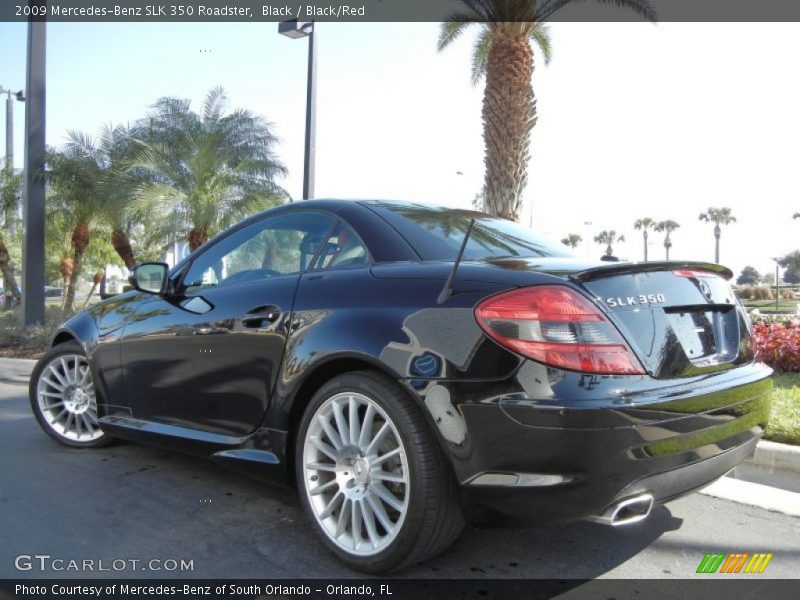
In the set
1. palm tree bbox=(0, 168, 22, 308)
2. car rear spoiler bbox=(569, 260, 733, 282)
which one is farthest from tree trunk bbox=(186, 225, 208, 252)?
car rear spoiler bbox=(569, 260, 733, 282)

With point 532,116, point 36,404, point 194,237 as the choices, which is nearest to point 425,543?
point 36,404

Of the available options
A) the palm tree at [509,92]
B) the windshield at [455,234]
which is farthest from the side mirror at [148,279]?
the palm tree at [509,92]

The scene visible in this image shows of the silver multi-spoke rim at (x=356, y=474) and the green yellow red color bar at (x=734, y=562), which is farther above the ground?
the silver multi-spoke rim at (x=356, y=474)

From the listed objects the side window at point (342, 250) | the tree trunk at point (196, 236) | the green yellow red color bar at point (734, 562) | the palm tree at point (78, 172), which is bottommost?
the green yellow red color bar at point (734, 562)

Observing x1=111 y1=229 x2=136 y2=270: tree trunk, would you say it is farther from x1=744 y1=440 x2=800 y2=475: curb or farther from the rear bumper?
the rear bumper

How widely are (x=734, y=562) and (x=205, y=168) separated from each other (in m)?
15.3

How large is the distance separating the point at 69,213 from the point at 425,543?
2033cm

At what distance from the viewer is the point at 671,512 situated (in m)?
3.46

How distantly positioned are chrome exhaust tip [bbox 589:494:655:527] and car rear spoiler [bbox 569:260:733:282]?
76 cm

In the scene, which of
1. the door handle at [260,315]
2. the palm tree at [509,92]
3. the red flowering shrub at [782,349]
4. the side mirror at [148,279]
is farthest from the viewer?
the palm tree at [509,92]

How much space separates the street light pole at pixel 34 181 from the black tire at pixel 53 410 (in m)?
8.76

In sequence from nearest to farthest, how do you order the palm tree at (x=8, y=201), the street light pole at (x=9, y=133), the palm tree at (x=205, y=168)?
the palm tree at (x=205, y=168) < the palm tree at (x=8, y=201) < the street light pole at (x=9, y=133)

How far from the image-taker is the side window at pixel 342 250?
120 inches

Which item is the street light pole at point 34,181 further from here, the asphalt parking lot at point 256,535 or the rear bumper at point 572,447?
the rear bumper at point 572,447
